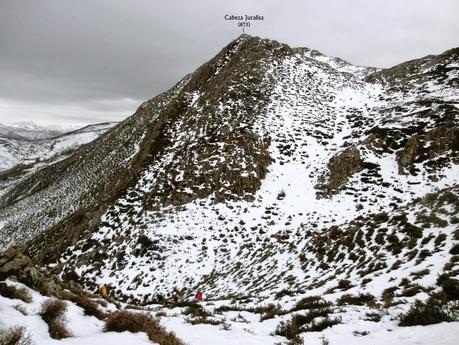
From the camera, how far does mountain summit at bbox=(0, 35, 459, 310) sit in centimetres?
1603

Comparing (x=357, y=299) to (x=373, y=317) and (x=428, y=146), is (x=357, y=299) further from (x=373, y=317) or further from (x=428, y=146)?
(x=428, y=146)

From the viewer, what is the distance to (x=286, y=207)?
2558cm

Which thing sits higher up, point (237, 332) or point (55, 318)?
point (55, 318)

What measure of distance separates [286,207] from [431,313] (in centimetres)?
1951

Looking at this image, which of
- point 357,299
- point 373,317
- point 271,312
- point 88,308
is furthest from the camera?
point 271,312

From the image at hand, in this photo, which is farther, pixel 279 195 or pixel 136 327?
pixel 279 195

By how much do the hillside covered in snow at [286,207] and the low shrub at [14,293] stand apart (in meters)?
3.60

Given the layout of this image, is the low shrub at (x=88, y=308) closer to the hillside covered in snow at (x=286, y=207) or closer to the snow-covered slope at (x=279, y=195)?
the hillside covered in snow at (x=286, y=207)

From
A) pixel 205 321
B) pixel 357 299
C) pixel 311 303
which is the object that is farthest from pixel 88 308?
pixel 357 299

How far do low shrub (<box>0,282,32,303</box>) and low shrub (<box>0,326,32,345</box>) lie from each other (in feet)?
8.37

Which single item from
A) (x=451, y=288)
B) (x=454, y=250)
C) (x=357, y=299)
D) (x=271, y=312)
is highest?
(x=451, y=288)

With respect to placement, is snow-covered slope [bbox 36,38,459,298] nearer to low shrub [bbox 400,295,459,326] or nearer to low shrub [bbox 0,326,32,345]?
low shrub [bbox 400,295,459,326]

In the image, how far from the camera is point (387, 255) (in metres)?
14.1

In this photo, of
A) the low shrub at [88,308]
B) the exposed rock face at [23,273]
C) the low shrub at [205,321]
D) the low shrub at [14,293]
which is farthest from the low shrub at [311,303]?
the low shrub at [14,293]
